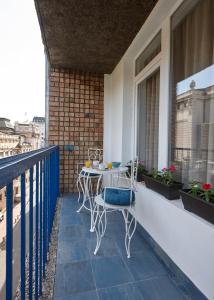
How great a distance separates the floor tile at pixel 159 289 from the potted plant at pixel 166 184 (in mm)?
649

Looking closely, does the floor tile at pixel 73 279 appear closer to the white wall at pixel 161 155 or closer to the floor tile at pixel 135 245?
the floor tile at pixel 135 245

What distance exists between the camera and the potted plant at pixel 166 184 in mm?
1732

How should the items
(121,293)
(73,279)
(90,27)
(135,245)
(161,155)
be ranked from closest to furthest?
(121,293), (73,279), (135,245), (161,155), (90,27)

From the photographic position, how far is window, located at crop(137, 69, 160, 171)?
251 centimetres

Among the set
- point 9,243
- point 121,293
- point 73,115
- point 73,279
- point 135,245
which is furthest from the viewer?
point 73,115

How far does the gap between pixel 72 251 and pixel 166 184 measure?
1.15 metres

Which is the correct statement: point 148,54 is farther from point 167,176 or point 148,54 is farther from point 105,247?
point 105,247

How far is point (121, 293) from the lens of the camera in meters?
1.41

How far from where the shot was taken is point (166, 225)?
5.71 feet

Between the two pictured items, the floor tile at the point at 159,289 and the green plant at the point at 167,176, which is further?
the green plant at the point at 167,176

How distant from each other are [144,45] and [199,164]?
2.03 meters

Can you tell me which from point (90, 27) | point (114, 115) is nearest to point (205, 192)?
point (90, 27)

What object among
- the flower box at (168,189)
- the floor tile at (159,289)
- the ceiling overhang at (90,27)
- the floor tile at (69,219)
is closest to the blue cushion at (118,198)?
the flower box at (168,189)

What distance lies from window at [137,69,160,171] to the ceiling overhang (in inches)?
26.7
